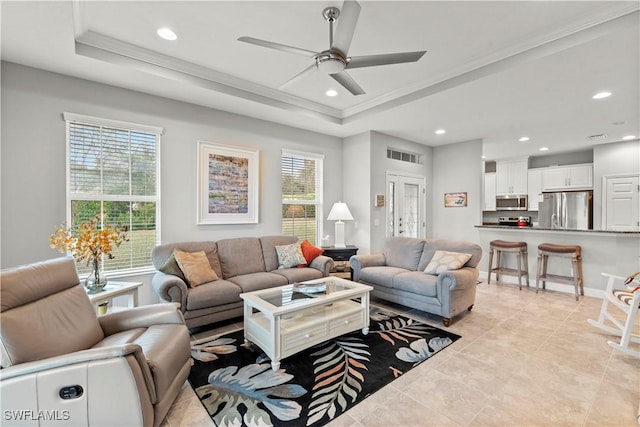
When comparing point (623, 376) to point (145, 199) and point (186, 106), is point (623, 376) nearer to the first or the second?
point (145, 199)

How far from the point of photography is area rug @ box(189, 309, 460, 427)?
1.91 m

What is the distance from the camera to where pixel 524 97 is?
12.0 feet

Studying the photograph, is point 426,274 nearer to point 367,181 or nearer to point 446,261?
point 446,261

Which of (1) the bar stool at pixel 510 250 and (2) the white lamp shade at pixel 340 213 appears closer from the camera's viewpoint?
(1) the bar stool at pixel 510 250

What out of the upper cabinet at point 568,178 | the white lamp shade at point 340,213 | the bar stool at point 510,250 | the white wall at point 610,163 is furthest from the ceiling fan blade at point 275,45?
the upper cabinet at point 568,178

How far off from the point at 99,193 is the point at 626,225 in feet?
30.4

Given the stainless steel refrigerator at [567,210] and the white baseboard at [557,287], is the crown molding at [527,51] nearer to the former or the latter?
the white baseboard at [557,287]

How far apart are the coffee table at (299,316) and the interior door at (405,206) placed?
281 cm

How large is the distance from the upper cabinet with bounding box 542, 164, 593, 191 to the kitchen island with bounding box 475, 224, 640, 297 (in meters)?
3.04

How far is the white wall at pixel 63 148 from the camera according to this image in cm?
289

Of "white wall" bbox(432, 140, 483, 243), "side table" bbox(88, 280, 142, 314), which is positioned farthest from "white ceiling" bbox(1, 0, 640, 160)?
"side table" bbox(88, 280, 142, 314)

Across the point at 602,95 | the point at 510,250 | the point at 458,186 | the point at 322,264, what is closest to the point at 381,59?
the point at 322,264

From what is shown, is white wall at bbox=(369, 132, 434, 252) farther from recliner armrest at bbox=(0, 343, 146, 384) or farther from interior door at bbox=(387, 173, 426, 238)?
recliner armrest at bbox=(0, 343, 146, 384)

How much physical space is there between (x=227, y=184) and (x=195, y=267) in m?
1.43
